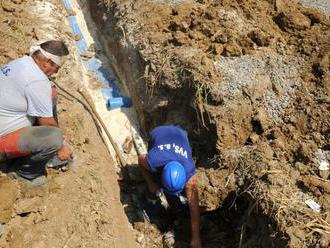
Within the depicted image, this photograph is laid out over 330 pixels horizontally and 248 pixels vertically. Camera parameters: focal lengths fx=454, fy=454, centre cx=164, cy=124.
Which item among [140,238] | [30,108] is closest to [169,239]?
[140,238]

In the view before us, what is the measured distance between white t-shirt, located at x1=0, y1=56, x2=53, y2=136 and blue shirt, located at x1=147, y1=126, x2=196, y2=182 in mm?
1250

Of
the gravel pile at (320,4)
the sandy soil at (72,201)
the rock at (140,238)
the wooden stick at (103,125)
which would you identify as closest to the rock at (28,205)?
the sandy soil at (72,201)

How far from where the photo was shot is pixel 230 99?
215 inches

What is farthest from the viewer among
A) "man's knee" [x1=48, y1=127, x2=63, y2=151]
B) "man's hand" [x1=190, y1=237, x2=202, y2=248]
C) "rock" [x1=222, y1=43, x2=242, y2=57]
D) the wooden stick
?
the wooden stick

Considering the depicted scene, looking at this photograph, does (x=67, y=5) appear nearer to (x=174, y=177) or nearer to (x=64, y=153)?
(x=64, y=153)

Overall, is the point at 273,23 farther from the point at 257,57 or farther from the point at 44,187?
the point at 44,187

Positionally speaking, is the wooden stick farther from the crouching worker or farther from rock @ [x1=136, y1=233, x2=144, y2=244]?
the crouching worker

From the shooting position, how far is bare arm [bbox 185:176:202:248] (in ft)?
16.0

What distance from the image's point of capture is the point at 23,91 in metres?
4.22

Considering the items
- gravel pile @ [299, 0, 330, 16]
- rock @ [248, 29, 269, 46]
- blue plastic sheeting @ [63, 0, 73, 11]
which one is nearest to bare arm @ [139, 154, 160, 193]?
rock @ [248, 29, 269, 46]

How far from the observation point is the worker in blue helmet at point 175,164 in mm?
4730

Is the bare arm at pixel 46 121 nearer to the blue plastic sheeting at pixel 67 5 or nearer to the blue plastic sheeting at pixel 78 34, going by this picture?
the blue plastic sheeting at pixel 78 34

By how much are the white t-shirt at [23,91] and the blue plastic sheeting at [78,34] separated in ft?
10.7

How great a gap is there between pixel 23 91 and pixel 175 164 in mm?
1682
